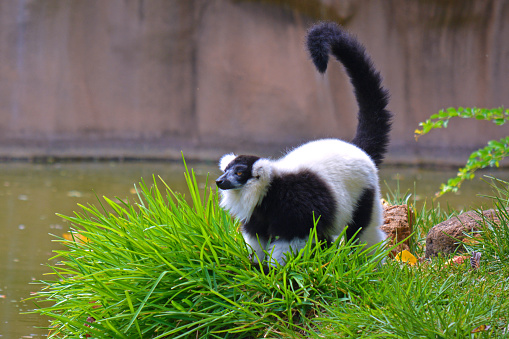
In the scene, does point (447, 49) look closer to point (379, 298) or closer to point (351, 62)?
point (351, 62)

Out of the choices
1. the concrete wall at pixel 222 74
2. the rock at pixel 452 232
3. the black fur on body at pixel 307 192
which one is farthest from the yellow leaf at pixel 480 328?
the concrete wall at pixel 222 74

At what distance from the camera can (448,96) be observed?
538 inches

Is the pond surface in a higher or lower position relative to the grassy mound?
lower

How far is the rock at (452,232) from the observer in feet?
11.4

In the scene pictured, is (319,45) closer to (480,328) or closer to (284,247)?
(284,247)

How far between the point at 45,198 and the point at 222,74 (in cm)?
648

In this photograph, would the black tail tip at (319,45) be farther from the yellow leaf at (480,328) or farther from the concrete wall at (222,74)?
the concrete wall at (222,74)

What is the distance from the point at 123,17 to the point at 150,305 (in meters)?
11.7

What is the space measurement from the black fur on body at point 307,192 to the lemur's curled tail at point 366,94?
0.05 m

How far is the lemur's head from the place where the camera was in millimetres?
2582

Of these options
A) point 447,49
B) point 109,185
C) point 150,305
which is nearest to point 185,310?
point 150,305

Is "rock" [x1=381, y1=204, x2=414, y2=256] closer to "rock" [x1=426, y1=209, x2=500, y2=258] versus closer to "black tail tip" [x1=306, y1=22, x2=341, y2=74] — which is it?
"rock" [x1=426, y1=209, x2=500, y2=258]

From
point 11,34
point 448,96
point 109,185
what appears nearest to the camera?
point 109,185

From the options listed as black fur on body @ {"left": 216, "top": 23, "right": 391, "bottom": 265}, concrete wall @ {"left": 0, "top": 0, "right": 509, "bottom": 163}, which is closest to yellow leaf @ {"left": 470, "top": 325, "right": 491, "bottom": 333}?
black fur on body @ {"left": 216, "top": 23, "right": 391, "bottom": 265}
